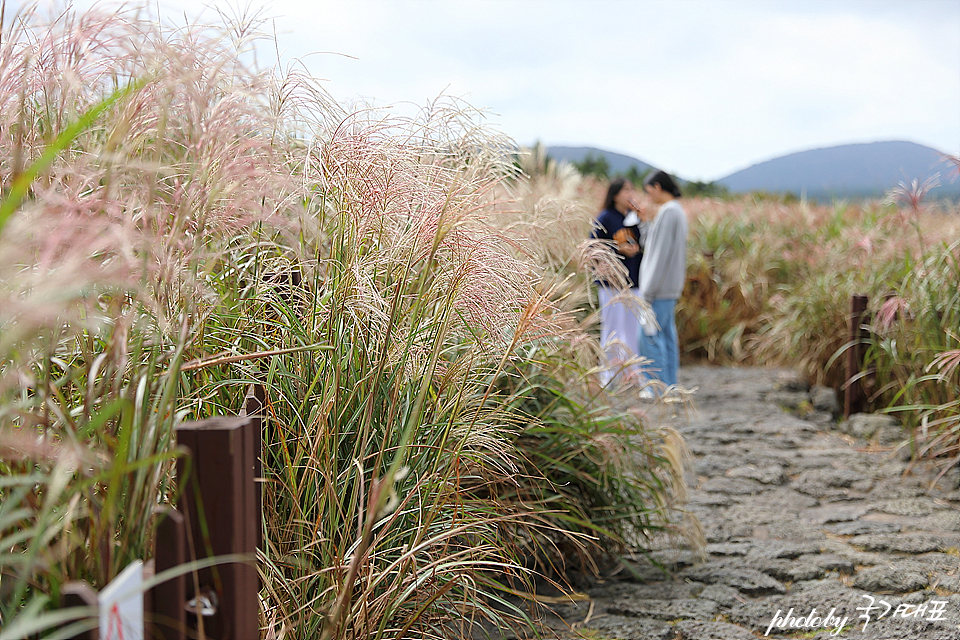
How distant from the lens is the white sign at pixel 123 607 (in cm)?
97

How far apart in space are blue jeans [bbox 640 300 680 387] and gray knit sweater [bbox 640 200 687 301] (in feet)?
0.33

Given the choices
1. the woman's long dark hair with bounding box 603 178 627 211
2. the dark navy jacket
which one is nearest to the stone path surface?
the dark navy jacket

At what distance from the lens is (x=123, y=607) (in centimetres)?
102

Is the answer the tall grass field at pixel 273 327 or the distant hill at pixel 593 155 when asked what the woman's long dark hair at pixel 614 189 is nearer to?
the distant hill at pixel 593 155

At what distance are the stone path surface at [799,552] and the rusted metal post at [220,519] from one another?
1404 mm

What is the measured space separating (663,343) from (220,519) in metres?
5.08

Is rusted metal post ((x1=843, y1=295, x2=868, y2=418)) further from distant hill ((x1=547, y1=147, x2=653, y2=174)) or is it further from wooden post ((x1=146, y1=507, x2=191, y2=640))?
wooden post ((x1=146, y1=507, x2=191, y2=640))

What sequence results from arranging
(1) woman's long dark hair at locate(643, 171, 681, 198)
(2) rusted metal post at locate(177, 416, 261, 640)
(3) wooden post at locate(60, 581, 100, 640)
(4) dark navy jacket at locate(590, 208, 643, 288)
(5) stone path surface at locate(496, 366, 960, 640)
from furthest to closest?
(4) dark navy jacket at locate(590, 208, 643, 288)
(1) woman's long dark hair at locate(643, 171, 681, 198)
(5) stone path surface at locate(496, 366, 960, 640)
(2) rusted metal post at locate(177, 416, 261, 640)
(3) wooden post at locate(60, 581, 100, 640)

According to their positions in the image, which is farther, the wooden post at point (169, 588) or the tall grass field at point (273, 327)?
the tall grass field at point (273, 327)

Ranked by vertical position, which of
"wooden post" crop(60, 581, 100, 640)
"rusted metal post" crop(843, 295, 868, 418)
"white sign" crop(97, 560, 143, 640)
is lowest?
"rusted metal post" crop(843, 295, 868, 418)

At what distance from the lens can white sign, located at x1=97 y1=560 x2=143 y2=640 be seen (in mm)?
975

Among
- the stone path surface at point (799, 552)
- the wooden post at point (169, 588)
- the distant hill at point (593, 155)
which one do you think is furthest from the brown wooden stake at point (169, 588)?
the distant hill at point (593, 155)

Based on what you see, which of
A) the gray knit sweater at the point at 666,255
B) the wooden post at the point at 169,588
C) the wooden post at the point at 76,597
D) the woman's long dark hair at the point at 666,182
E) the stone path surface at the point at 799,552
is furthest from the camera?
the woman's long dark hair at the point at 666,182

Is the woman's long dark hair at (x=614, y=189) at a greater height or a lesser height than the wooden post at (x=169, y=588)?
greater
